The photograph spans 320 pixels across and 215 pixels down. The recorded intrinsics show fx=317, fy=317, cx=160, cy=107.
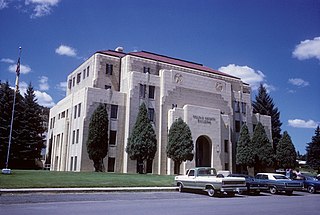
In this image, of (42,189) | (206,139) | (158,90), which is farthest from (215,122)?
(42,189)

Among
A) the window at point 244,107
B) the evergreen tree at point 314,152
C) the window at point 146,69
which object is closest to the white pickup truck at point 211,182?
the window at point 146,69

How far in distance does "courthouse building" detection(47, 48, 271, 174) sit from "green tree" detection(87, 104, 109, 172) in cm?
108

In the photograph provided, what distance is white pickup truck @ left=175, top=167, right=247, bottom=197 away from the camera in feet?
61.9

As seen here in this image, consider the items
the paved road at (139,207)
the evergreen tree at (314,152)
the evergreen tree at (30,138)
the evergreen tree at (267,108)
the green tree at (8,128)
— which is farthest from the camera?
the evergreen tree at (267,108)

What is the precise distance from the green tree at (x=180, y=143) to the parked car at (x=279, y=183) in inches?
539

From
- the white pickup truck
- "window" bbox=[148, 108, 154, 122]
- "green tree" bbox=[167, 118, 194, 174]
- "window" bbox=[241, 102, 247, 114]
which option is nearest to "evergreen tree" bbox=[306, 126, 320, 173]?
"window" bbox=[241, 102, 247, 114]

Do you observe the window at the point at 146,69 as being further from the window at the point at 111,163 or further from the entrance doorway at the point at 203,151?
the window at the point at 111,163

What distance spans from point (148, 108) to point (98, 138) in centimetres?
808

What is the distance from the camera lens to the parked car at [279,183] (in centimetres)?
2236

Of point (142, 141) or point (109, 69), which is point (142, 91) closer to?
point (109, 69)

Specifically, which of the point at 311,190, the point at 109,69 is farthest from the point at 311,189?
the point at 109,69

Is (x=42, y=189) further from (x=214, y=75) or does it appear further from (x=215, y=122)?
(x=214, y=75)

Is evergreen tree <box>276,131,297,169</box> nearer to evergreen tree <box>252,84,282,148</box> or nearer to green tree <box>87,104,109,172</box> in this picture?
evergreen tree <box>252,84,282,148</box>

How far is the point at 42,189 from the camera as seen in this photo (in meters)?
18.0
